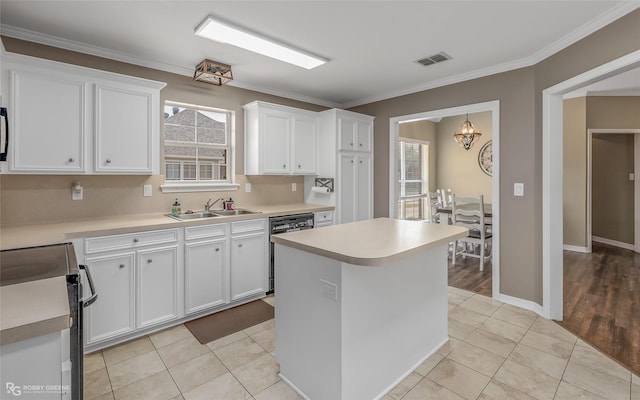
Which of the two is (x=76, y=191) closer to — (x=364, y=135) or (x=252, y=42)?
(x=252, y=42)

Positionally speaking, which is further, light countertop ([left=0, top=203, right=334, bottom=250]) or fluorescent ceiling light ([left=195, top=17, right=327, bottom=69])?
fluorescent ceiling light ([left=195, top=17, right=327, bottom=69])

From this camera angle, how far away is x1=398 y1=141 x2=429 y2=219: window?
6.88 metres

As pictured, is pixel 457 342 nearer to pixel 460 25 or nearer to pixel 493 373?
pixel 493 373

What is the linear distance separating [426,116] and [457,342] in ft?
9.09

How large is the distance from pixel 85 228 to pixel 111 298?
23.4 inches

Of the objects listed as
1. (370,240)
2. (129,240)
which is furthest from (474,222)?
(129,240)

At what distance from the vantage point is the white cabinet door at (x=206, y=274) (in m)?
2.95

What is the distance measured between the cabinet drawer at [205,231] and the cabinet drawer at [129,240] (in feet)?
0.37

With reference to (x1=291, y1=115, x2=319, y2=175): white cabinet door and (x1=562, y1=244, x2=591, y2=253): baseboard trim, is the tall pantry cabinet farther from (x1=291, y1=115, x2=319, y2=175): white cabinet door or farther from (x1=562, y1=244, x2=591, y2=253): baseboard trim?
(x1=562, y1=244, x2=591, y2=253): baseboard trim

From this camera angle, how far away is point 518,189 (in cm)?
329

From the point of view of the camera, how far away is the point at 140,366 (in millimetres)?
2295

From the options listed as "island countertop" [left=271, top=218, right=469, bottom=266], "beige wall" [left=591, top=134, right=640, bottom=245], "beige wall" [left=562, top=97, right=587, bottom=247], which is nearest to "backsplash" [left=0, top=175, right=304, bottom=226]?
"island countertop" [left=271, top=218, right=469, bottom=266]

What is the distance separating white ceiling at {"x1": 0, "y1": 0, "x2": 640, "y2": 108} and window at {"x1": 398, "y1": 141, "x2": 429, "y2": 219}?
11.1 ft

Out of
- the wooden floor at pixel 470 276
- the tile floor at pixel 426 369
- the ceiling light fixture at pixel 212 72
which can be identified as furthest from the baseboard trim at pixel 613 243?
the ceiling light fixture at pixel 212 72
